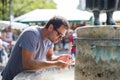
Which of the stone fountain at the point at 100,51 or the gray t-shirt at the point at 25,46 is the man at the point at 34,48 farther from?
the stone fountain at the point at 100,51

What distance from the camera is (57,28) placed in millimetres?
5266

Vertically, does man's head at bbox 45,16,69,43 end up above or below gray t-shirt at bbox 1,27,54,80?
above

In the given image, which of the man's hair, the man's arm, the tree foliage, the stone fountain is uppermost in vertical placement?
the man's hair

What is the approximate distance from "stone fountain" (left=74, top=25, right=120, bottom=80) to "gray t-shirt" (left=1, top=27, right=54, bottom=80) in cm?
97

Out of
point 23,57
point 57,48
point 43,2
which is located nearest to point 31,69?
point 23,57

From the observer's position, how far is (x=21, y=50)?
208 inches

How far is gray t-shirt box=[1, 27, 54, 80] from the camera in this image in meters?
5.20

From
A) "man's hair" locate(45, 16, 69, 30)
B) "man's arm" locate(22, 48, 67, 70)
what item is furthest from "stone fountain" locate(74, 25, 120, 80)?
"man's hair" locate(45, 16, 69, 30)

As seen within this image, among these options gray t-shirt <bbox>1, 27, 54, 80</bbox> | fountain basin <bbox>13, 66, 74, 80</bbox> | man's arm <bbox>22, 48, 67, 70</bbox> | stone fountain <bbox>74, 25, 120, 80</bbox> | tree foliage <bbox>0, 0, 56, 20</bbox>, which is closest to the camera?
stone fountain <bbox>74, 25, 120, 80</bbox>

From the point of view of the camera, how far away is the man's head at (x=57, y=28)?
5.25m

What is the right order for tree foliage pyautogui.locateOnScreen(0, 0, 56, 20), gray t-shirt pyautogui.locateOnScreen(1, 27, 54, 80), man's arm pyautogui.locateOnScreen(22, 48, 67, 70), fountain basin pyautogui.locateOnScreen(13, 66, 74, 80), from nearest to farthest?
fountain basin pyautogui.locateOnScreen(13, 66, 74, 80), man's arm pyautogui.locateOnScreen(22, 48, 67, 70), gray t-shirt pyautogui.locateOnScreen(1, 27, 54, 80), tree foliage pyautogui.locateOnScreen(0, 0, 56, 20)

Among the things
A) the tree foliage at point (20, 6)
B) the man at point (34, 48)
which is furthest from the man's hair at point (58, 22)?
the tree foliage at point (20, 6)

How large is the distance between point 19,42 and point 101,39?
1.42m

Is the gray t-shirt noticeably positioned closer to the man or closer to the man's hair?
the man
